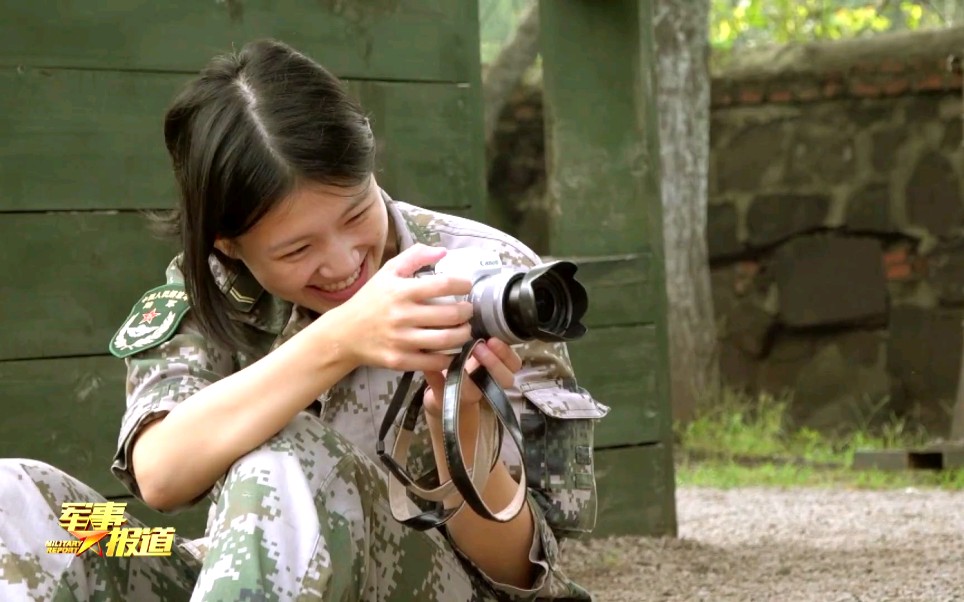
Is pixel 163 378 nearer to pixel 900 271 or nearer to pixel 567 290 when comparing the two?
pixel 567 290

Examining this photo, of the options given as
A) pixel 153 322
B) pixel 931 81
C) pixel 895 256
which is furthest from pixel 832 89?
pixel 153 322

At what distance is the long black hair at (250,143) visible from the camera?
1.82 metres

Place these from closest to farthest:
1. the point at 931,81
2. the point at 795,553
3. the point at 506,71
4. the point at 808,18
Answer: the point at 795,553, the point at 931,81, the point at 506,71, the point at 808,18

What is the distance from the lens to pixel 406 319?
5.37ft

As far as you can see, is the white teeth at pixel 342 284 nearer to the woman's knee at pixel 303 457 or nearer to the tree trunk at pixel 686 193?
the woman's knee at pixel 303 457

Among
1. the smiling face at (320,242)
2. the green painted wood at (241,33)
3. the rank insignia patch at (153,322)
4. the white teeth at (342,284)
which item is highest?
the green painted wood at (241,33)

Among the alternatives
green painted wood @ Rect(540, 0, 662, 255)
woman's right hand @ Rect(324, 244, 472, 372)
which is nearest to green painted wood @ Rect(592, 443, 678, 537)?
green painted wood @ Rect(540, 0, 662, 255)

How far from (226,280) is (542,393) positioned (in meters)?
0.46

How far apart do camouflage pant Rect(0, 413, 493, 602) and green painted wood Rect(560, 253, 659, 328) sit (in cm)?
183

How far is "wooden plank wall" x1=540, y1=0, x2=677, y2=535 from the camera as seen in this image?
3.67 metres

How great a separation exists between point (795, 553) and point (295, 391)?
7.16ft

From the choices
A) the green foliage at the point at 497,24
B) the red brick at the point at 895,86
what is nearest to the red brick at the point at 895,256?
the red brick at the point at 895,86

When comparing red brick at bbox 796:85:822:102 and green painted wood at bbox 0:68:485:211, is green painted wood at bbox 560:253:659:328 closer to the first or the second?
green painted wood at bbox 0:68:485:211

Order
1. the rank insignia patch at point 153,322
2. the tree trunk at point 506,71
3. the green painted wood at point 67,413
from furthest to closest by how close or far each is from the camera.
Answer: the tree trunk at point 506,71, the green painted wood at point 67,413, the rank insignia patch at point 153,322
